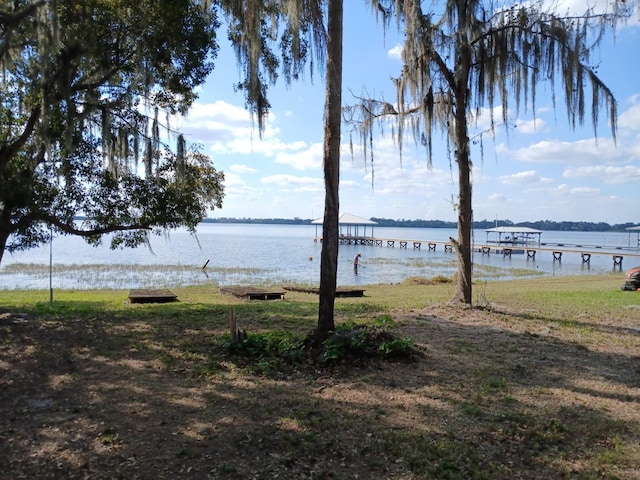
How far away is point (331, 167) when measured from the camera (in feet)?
19.3

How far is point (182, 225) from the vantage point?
1034 cm

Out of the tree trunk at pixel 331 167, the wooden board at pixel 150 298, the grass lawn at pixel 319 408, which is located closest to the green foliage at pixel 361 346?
the grass lawn at pixel 319 408

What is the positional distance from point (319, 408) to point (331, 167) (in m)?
2.87

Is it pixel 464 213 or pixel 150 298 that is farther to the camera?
pixel 150 298

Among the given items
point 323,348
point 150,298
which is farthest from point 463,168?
point 150,298

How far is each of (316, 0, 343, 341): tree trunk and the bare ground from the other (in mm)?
885

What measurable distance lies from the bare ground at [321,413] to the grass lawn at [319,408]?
0.02m

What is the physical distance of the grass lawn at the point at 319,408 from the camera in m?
3.27

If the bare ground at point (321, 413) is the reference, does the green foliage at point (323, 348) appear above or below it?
above

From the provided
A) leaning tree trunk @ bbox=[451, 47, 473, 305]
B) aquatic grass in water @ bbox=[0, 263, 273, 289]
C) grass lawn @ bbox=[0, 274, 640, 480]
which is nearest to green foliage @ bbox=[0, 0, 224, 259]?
grass lawn @ bbox=[0, 274, 640, 480]

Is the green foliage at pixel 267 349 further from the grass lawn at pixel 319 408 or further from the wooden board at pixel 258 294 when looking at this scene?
the wooden board at pixel 258 294

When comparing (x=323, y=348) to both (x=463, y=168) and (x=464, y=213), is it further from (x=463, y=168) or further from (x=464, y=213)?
(x=463, y=168)

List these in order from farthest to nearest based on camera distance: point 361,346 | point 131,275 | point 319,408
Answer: point 131,275, point 361,346, point 319,408

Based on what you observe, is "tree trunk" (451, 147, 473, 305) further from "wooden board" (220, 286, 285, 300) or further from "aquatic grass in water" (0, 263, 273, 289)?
"aquatic grass in water" (0, 263, 273, 289)
